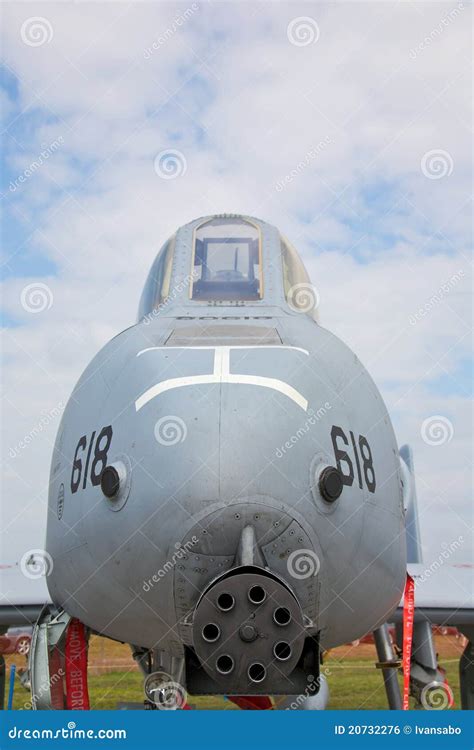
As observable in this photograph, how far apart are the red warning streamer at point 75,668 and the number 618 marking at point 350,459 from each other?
7.62 ft

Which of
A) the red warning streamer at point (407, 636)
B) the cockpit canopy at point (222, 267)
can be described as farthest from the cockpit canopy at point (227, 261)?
the red warning streamer at point (407, 636)

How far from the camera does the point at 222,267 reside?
22.1ft

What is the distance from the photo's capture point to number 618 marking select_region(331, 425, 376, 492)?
4.77m

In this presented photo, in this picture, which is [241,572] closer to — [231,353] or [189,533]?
[189,533]

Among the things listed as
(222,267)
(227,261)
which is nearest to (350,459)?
(222,267)

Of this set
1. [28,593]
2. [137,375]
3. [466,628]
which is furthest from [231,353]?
[466,628]

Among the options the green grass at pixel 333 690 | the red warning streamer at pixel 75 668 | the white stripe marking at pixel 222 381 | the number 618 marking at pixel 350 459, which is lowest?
the red warning streamer at pixel 75 668

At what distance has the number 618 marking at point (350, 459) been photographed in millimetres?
4773

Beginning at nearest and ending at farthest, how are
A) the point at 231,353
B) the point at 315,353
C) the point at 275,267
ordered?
the point at 231,353, the point at 315,353, the point at 275,267

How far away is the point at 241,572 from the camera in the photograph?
4.09 meters

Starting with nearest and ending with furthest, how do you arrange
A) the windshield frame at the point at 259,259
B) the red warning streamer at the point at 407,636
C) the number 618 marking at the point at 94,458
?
the number 618 marking at the point at 94,458 → the red warning streamer at the point at 407,636 → the windshield frame at the point at 259,259

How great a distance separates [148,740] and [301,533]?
58.5 inches

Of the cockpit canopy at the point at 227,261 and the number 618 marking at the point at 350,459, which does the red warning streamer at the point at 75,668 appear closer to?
the number 618 marking at the point at 350,459

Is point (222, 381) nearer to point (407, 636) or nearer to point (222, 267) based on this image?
point (222, 267)
